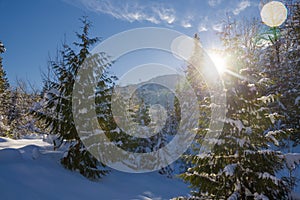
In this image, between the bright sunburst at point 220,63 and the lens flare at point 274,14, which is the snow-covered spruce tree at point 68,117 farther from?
the lens flare at point 274,14

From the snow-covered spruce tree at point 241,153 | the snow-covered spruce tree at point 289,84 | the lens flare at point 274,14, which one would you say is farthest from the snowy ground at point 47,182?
the lens flare at point 274,14

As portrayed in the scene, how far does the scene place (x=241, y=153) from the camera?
563cm

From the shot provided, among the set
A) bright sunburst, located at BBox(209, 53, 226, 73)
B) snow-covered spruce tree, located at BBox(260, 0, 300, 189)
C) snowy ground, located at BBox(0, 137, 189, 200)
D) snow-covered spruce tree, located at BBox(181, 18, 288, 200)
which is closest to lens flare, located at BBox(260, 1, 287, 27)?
snow-covered spruce tree, located at BBox(260, 0, 300, 189)

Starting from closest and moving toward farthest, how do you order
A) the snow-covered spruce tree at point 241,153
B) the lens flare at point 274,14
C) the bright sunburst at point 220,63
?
the snow-covered spruce tree at point 241,153, the bright sunburst at point 220,63, the lens flare at point 274,14

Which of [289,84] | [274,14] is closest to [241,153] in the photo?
[289,84]


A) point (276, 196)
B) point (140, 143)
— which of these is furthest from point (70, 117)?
point (140, 143)

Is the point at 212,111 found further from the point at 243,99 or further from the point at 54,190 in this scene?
the point at 54,190

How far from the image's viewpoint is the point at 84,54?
9.80 m

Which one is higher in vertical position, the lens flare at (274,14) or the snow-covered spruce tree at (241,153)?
the lens flare at (274,14)

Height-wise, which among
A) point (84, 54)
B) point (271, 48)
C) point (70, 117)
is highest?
point (271, 48)

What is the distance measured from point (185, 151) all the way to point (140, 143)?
527 cm

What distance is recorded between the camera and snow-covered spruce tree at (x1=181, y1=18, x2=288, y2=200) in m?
5.50

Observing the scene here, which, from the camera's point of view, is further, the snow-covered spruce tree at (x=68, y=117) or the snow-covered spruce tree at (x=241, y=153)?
the snow-covered spruce tree at (x=68, y=117)

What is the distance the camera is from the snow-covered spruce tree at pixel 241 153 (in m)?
5.50
